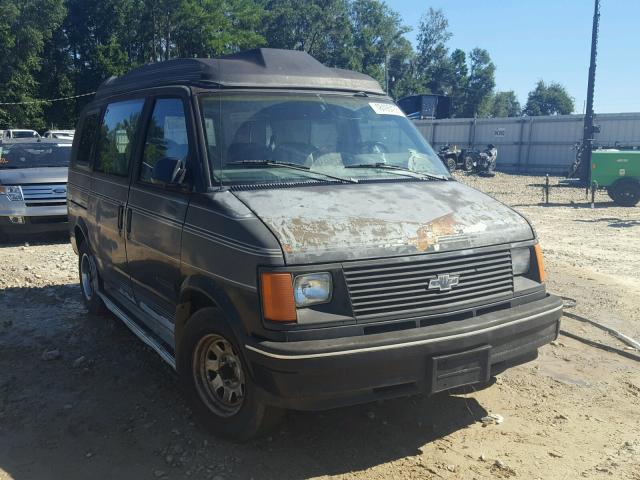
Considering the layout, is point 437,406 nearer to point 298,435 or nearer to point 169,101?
point 298,435

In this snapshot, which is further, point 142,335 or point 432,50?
point 432,50

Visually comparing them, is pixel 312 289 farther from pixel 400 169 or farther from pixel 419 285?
pixel 400 169

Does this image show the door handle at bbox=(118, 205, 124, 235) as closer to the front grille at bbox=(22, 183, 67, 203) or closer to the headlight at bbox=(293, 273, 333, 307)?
the headlight at bbox=(293, 273, 333, 307)

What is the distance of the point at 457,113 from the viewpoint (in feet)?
296

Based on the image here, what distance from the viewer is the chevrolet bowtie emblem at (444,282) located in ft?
11.2

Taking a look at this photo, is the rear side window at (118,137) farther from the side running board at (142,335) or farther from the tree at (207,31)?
the tree at (207,31)

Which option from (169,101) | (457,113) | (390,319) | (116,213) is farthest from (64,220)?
(457,113)

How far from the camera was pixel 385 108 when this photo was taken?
4.85 meters

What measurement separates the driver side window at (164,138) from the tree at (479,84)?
88989 millimetres

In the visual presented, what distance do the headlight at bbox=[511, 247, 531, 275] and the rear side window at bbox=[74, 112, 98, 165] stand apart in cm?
423

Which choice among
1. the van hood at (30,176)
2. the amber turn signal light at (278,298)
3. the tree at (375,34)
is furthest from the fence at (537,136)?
the tree at (375,34)

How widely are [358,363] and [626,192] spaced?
54.2 feet

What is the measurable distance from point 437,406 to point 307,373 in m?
1.52

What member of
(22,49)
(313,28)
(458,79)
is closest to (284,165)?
(22,49)
